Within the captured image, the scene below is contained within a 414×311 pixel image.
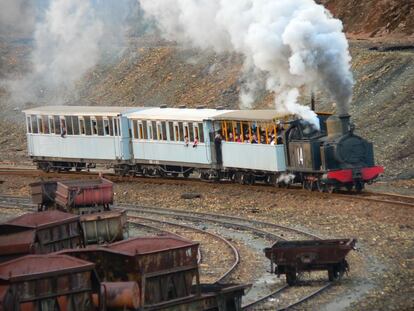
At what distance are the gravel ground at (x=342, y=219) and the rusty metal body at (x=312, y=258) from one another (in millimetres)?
371

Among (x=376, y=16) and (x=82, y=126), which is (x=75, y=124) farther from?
(x=376, y=16)

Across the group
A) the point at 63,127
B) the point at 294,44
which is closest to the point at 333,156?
the point at 294,44

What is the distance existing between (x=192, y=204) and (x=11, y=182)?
10.8m

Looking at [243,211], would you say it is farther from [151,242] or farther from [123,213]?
[151,242]

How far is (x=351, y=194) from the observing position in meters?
29.8

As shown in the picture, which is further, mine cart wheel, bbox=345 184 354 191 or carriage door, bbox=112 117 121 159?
carriage door, bbox=112 117 121 159

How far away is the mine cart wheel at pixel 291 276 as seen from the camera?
64.0 ft

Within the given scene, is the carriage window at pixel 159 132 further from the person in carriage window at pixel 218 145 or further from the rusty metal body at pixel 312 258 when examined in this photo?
the rusty metal body at pixel 312 258

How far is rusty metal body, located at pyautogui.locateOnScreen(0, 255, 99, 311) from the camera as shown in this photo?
48.0ft

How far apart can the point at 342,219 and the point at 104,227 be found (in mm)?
6070

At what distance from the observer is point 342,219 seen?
1037 inches

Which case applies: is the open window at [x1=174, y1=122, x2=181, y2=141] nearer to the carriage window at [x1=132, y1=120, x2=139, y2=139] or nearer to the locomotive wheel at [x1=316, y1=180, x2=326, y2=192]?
the carriage window at [x1=132, y1=120, x2=139, y2=139]

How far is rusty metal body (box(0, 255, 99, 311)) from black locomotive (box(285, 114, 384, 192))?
1516 centimetres

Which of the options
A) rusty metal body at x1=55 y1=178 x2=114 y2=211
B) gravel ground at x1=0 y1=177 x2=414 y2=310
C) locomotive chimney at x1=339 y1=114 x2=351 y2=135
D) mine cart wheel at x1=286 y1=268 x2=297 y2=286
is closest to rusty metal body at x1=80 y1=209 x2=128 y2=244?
rusty metal body at x1=55 y1=178 x2=114 y2=211
